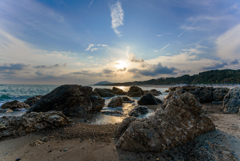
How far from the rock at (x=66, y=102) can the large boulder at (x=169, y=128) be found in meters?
5.72

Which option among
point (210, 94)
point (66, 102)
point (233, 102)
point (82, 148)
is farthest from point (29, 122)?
point (210, 94)

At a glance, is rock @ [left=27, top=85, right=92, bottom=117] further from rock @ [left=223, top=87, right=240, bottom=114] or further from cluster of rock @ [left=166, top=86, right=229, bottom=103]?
rock @ [left=223, top=87, right=240, bottom=114]

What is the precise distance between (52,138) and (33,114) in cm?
209

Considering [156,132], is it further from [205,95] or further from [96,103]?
[205,95]

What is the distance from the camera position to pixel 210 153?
2.57m

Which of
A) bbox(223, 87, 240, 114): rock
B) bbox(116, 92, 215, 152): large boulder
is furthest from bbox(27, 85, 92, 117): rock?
bbox(223, 87, 240, 114): rock

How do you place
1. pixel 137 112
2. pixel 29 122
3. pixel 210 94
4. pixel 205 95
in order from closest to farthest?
pixel 29 122 < pixel 137 112 < pixel 210 94 < pixel 205 95

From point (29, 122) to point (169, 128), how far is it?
546 cm

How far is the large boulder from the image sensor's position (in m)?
3.05

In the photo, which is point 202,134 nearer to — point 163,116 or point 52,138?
point 163,116

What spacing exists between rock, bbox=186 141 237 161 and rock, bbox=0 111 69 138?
510 cm

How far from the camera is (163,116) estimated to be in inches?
143

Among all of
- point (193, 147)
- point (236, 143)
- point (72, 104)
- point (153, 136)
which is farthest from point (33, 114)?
point (236, 143)

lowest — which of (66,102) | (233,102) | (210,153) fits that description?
(210,153)
